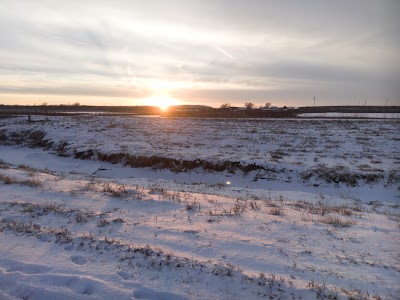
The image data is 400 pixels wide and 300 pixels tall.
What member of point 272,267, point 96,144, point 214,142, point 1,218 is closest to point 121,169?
point 96,144

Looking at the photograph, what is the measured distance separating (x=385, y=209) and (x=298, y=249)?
6.49m

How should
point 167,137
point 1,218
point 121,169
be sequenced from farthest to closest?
1. point 167,137
2. point 121,169
3. point 1,218

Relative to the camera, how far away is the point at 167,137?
28.2m

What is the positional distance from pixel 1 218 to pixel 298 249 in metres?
6.79

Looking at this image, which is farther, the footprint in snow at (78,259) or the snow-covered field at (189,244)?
the footprint in snow at (78,259)

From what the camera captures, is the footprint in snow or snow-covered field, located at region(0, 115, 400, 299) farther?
the footprint in snow

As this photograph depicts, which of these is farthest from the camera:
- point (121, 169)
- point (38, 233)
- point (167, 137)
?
point (167, 137)

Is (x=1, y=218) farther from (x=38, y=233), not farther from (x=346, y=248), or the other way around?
(x=346, y=248)

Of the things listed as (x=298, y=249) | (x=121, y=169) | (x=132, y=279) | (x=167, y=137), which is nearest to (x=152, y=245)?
(x=132, y=279)

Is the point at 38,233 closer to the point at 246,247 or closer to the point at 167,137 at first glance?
the point at 246,247

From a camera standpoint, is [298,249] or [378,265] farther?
[298,249]

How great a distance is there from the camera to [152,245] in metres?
6.14

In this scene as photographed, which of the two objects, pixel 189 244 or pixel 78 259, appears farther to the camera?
pixel 189 244

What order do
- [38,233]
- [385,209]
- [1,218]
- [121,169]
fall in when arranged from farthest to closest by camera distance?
1. [121,169]
2. [385,209]
3. [1,218]
4. [38,233]
